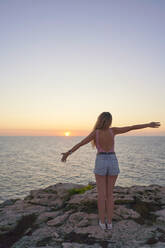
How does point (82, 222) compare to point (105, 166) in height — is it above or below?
Result: below

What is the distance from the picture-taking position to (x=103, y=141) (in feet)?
21.0

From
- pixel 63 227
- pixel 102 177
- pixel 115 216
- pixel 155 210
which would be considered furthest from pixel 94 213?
pixel 155 210

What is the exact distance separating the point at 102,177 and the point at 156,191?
4.37 metres

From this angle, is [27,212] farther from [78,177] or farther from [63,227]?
[78,177]

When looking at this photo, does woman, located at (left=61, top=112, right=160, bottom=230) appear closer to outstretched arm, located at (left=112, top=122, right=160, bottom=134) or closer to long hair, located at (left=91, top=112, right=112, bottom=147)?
long hair, located at (left=91, top=112, right=112, bottom=147)

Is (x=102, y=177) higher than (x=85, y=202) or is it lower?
higher

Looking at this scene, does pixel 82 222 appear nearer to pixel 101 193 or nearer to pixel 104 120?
pixel 101 193

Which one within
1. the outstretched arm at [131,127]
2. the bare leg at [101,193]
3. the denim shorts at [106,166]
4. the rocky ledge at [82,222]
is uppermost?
the outstretched arm at [131,127]

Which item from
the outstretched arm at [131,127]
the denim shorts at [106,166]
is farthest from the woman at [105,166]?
the outstretched arm at [131,127]

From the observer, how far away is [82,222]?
654 cm

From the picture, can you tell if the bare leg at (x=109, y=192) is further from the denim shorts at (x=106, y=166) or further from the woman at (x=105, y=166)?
the denim shorts at (x=106, y=166)

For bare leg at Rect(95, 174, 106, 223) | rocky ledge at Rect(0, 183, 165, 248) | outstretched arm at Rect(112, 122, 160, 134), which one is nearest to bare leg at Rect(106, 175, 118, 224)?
bare leg at Rect(95, 174, 106, 223)

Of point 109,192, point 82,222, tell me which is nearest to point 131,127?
point 109,192

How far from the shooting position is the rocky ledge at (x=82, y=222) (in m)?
5.57
